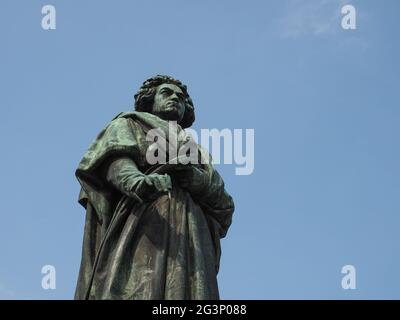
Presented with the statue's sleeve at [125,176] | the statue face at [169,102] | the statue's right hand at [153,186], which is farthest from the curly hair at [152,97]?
the statue's right hand at [153,186]

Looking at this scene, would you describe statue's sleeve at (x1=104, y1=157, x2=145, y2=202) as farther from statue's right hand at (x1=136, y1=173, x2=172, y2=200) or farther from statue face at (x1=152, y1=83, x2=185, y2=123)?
statue face at (x1=152, y1=83, x2=185, y2=123)

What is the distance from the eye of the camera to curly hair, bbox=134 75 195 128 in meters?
21.0

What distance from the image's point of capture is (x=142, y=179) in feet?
60.3

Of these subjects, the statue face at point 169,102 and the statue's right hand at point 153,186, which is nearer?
the statue's right hand at point 153,186

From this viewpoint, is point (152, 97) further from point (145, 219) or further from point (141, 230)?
point (141, 230)

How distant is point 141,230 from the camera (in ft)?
61.0

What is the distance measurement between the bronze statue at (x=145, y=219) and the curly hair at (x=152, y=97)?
804mm

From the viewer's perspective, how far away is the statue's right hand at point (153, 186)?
18250 mm

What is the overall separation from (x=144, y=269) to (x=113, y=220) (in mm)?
925

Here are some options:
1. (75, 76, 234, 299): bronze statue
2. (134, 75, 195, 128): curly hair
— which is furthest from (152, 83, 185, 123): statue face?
(75, 76, 234, 299): bronze statue

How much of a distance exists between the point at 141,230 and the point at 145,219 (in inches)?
6.6

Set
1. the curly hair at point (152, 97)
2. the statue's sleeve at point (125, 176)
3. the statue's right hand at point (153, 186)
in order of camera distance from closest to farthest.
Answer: the statue's right hand at point (153, 186), the statue's sleeve at point (125, 176), the curly hair at point (152, 97)

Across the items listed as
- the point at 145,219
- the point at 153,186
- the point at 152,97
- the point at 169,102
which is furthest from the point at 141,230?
the point at 152,97

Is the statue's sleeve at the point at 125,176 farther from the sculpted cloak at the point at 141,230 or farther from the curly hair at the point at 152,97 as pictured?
the curly hair at the point at 152,97
